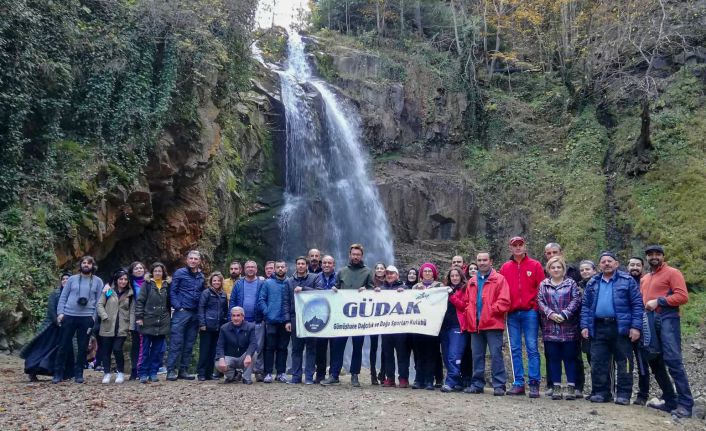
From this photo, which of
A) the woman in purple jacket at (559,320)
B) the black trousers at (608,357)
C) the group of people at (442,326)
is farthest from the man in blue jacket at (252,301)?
the black trousers at (608,357)

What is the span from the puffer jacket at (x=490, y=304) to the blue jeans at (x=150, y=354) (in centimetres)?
445

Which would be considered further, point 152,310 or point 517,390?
point 152,310

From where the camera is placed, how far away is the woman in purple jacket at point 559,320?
269 inches

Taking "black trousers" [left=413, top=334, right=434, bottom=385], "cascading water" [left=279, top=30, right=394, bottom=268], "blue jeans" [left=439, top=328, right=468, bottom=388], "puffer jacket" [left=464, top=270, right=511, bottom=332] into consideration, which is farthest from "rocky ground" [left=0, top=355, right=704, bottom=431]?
"cascading water" [left=279, top=30, right=394, bottom=268]

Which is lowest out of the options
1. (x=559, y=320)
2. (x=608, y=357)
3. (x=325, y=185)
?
(x=608, y=357)

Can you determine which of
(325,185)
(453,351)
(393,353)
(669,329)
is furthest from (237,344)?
(325,185)

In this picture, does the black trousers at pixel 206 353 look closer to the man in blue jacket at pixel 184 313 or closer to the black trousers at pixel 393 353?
the man in blue jacket at pixel 184 313

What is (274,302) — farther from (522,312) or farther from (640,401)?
(640,401)

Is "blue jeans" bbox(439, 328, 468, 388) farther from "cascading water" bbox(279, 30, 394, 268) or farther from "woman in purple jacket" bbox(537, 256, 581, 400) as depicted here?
"cascading water" bbox(279, 30, 394, 268)

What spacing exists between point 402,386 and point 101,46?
9.23 metres

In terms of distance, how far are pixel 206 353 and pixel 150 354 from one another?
795 mm

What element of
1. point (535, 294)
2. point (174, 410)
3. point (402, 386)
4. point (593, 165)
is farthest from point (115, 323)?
point (593, 165)

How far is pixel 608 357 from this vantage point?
661 centimetres

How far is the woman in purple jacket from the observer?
6832 millimetres
